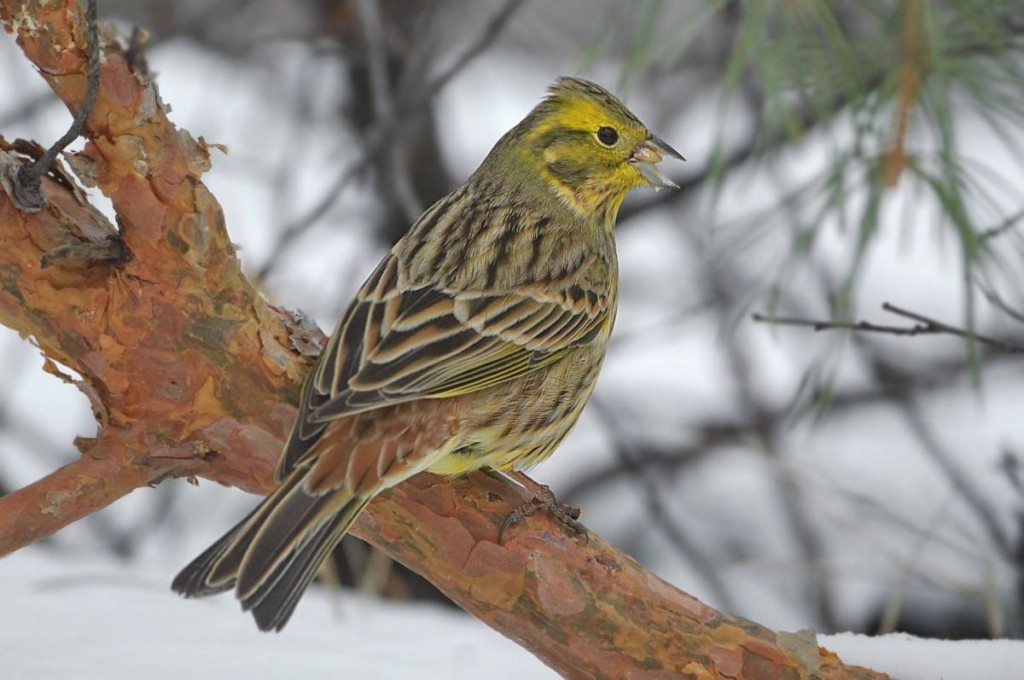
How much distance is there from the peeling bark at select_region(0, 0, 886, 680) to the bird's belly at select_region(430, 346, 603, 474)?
3.4 inches

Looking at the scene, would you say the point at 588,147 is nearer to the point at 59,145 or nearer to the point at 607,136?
the point at 607,136

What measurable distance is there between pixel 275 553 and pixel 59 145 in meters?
0.70

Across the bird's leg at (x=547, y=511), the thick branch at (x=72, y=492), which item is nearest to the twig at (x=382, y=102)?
the bird's leg at (x=547, y=511)

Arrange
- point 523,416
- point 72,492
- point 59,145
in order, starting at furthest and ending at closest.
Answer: point 523,416, point 72,492, point 59,145

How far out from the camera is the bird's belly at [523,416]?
254cm

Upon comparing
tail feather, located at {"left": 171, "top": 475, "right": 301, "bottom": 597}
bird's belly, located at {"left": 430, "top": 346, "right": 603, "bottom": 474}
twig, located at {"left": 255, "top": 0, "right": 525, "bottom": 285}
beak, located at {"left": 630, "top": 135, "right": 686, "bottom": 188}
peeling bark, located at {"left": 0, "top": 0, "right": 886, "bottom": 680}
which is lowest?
tail feather, located at {"left": 171, "top": 475, "right": 301, "bottom": 597}

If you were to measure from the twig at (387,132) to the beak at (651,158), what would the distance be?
150cm

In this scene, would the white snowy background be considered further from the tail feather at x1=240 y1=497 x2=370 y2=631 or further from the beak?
the tail feather at x1=240 y1=497 x2=370 y2=631

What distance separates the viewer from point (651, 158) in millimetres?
2984

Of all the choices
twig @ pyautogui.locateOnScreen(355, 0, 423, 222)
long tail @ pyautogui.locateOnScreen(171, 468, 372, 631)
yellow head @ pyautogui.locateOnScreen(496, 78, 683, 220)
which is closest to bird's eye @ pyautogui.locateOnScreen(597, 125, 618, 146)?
yellow head @ pyautogui.locateOnScreen(496, 78, 683, 220)

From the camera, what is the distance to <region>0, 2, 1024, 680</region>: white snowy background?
461 centimetres

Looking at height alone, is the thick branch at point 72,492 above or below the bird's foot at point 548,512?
below

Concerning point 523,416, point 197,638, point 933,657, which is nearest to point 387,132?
point 197,638

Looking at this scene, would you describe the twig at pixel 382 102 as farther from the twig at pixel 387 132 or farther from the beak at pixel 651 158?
the beak at pixel 651 158
